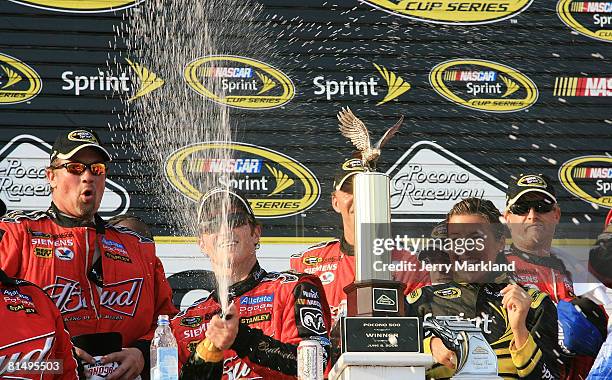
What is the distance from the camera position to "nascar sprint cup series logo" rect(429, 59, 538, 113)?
966cm

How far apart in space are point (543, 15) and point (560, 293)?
14.7 ft

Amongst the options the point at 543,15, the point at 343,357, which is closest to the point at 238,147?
the point at 543,15

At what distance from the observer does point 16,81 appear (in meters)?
9.09

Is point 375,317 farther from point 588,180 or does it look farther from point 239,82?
point 588,180

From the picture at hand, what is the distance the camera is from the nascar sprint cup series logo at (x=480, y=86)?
9.66m

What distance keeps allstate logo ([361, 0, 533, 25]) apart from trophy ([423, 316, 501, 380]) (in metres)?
4.92

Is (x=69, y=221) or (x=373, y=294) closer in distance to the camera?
(x=373, y=294)

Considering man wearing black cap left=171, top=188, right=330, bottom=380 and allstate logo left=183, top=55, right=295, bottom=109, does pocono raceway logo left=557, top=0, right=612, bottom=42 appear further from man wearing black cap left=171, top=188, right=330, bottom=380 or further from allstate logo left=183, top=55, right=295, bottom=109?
man wearing black cap left=171, top=188, right=330, bottom=380

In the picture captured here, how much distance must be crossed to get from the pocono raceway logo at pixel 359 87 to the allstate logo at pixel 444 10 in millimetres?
513

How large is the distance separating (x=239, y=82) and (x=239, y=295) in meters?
3.38

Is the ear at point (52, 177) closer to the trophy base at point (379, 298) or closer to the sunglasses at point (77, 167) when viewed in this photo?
the sunglasses at point (77, 167)

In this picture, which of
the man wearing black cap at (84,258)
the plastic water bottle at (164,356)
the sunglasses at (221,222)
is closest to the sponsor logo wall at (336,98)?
the man wearing black cap at (84,258)

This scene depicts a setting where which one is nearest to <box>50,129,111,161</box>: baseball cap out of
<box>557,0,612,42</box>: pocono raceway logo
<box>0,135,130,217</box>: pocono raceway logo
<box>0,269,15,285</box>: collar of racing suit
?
<box>0,269,15,285</box>: collar of racing suit

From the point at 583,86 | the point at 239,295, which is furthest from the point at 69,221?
the point at 583,86
